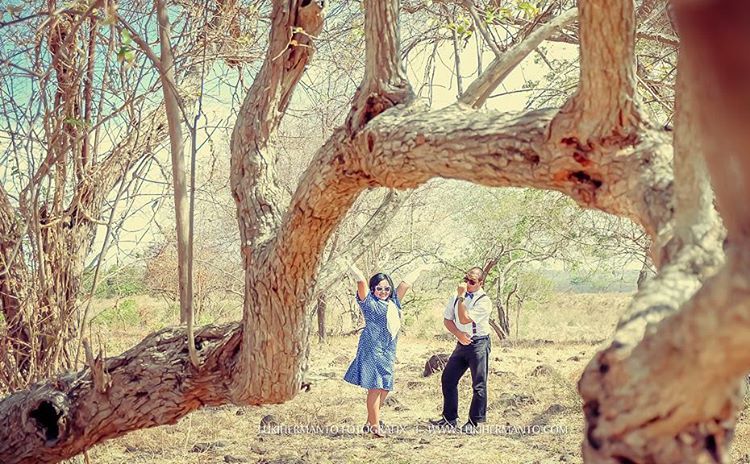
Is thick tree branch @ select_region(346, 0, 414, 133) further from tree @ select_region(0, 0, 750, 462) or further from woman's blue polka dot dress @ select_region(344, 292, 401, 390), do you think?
woman's blue polka dot dress @ select_region(344, 292, 401, 390)

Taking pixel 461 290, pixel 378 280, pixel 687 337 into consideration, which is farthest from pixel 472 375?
pixel 687 337

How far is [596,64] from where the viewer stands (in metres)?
2.26

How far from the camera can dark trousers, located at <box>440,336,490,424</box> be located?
7.64m

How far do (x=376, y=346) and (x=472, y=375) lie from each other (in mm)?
962

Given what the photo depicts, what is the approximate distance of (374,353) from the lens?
7.26m

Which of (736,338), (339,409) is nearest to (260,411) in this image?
(339,409)

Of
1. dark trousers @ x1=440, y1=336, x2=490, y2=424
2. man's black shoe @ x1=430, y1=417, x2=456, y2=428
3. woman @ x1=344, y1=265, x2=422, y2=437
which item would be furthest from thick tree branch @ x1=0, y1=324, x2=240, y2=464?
man's black shoe @ x1=430, y1=417, x2=456, y2=428

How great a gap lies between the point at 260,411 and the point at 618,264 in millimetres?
9526

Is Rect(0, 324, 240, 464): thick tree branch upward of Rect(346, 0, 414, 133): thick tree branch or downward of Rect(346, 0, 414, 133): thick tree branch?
downward

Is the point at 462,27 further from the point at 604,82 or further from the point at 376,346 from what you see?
the point at 376,346

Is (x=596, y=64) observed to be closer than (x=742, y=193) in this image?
No

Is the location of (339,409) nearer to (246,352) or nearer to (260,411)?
(260,411)

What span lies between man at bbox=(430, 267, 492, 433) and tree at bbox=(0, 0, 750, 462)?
11.6 feet

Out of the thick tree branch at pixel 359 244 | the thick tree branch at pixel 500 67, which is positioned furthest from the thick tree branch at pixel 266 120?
the thick tree branch at pixel 500 67
